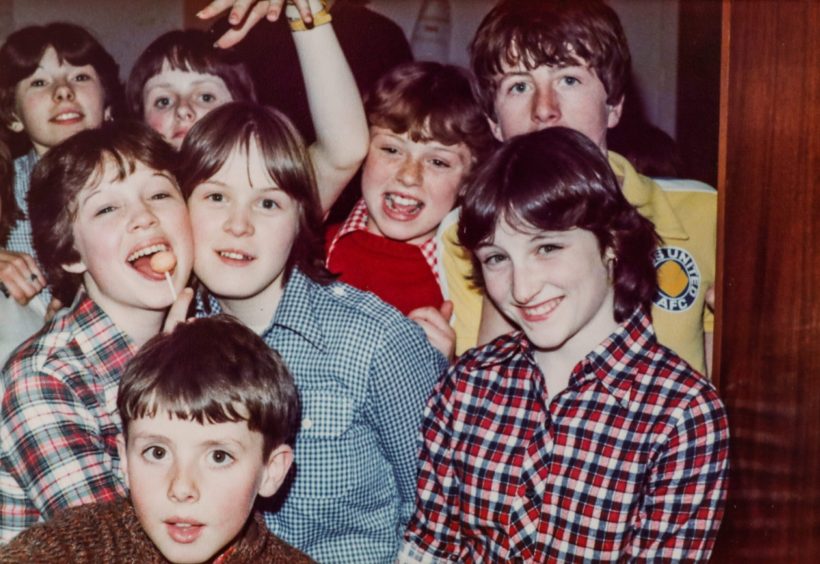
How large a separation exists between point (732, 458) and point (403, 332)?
1.53ft

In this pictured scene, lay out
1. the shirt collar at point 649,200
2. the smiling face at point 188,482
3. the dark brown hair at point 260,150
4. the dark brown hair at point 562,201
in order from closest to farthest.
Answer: the smiling face at point 188,482
the dark brown hair at point 562,201
the dark brown hair at point 260,150
the shirt collar at point 649,200

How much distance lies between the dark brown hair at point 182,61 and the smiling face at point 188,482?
512 millimetres

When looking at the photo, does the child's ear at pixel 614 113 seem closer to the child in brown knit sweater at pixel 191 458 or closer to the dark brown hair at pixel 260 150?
the dark brown hair at pixel 260 150

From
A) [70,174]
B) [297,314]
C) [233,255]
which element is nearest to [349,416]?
[297,314]

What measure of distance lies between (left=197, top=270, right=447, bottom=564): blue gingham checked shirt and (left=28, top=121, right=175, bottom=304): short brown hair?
19 cm

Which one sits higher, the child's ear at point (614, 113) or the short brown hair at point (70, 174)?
the child's ear at point (614, 113)

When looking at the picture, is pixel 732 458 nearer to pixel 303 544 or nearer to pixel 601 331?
pixel 601 331

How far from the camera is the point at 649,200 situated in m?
1.43

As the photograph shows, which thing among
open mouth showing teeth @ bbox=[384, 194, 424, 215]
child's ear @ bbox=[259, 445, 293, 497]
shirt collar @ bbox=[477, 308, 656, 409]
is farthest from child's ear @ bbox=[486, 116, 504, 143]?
child's ear @ bbox=[259, 445, 293, 497]

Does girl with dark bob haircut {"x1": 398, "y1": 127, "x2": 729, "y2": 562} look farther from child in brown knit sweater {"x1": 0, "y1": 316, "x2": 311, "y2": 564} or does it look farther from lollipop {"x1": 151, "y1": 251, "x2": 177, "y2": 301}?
lollipop {"x1": 151, "y1": 251, "x2": 177, "y2": 301}

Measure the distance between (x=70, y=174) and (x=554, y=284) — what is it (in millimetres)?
657

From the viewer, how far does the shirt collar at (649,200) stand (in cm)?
141

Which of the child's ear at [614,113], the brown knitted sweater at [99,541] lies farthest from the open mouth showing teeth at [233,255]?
the child's ear at [614,113]

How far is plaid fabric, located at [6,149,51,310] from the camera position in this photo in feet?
4.38
